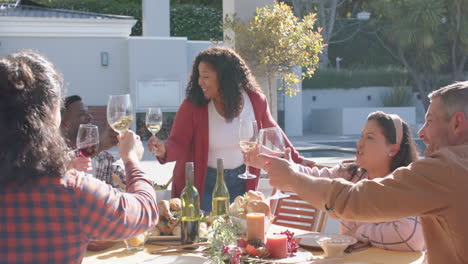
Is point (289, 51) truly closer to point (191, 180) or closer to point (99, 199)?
point (191, 180)

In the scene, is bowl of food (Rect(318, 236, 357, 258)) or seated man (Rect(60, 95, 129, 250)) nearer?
bowl of food (Rect(318, 236, 357, 258))

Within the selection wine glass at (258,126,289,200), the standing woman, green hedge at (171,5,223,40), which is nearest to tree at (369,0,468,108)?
green hedge at (171,5,223,40)

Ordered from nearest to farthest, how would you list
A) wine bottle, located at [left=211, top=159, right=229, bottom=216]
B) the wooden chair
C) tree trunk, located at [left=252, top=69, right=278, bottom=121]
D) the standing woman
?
wine bottle, located at [left=211, top=159, right=229, bottom=216] < the wooden chair < the standing woman < tree trunk, located at [left=252, top=69, right=278, bottom=121]

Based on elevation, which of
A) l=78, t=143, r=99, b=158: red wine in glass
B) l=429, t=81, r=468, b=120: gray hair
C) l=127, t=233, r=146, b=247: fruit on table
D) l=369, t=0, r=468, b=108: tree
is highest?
l=369, t=0, r=468, b=108: tree

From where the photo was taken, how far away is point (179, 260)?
234 centimetres

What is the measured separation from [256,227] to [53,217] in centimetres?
106

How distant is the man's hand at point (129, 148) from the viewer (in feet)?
6.35

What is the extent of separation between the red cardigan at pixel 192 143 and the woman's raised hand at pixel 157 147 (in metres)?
0.11

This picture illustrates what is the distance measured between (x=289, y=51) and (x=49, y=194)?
680 centimetres

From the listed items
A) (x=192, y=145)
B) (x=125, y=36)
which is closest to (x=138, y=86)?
A: (x=125, y=36)

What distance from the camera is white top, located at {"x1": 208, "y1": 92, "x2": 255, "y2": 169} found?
3.62m

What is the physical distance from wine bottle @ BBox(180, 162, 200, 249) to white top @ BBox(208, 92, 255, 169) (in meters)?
0.95

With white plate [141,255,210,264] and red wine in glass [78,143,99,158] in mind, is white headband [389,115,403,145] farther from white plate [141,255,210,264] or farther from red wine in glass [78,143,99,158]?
red wine in glass [78,143,99,158]

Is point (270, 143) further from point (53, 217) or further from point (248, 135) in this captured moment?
point (53, 217)
